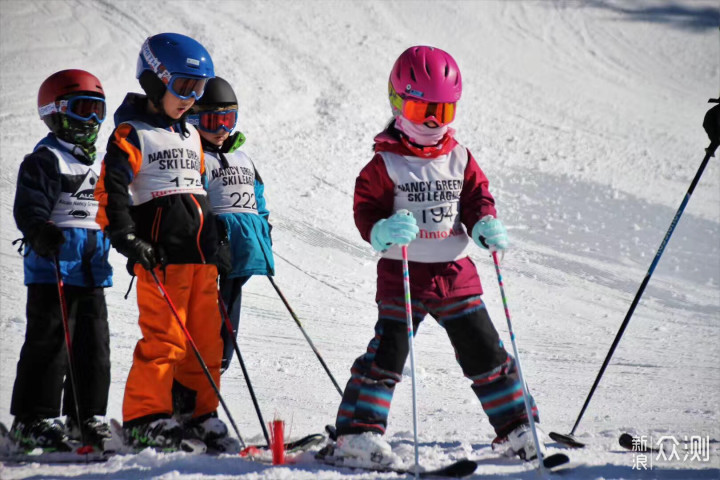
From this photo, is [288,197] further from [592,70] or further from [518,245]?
[592,70]

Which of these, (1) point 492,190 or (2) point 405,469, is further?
(1) point 492,190

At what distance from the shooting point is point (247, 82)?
12.8m

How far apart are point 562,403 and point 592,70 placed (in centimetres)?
1147

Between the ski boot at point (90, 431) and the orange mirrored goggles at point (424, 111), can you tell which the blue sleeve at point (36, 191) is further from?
the orange mirrored goggles at point (424, 111)

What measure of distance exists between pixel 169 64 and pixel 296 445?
1.86 m

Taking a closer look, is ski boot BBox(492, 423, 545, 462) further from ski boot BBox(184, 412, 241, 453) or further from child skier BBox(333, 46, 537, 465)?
ski boot BBox(184, 412, 241, 453)

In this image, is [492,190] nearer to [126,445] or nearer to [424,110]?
[424,110]

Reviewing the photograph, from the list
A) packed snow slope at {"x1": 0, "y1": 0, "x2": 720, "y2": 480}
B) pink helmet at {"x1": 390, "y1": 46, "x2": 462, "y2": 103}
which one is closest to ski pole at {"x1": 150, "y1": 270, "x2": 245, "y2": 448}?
Result: packed snow slope at {"x1": 0, "y1": 0, "x2": 720, "y2": 480}

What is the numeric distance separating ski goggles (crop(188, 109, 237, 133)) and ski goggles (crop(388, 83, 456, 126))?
49.5 inches

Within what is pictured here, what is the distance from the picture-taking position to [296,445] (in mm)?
3906

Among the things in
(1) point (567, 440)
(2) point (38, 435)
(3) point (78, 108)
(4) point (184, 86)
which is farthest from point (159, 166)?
(1) point (567, 440)

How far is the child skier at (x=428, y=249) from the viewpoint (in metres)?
3.63

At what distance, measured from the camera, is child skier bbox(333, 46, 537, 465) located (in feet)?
11.9

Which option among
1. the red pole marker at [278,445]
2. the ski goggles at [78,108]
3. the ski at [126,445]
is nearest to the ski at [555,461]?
the red pole marker at [278,445]
